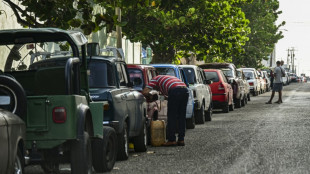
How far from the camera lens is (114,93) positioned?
1131 cm

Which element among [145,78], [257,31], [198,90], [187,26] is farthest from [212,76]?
[257,31]

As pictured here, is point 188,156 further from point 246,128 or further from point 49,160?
point 246,128

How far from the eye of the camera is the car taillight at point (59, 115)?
324 inches

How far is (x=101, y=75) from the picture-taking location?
11836 mm

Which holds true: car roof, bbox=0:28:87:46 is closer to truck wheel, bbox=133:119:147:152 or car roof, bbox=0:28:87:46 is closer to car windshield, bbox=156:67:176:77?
truck wheel, bbox=133:119:147:152

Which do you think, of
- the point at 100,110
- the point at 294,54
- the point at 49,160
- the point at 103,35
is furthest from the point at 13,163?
the point at 294,54

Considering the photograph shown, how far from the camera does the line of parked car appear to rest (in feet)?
25.8

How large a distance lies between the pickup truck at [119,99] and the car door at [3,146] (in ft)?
12.8

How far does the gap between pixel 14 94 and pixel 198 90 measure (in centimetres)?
1242

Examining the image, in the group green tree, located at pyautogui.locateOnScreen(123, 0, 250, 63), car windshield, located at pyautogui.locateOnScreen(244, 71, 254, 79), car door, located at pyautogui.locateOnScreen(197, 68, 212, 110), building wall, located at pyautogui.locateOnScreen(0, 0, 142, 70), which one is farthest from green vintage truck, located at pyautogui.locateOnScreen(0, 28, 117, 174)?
car windshield, located at pyautogui.locateOnScreen(244, 71, 254, 79)

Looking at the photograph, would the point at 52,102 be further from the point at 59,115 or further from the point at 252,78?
the point at 252,78

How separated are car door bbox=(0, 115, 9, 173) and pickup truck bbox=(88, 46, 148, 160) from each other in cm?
391

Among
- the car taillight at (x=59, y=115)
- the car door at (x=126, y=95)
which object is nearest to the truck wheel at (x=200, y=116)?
the car door at (x=126, y=95)

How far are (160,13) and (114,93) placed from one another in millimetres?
20173
